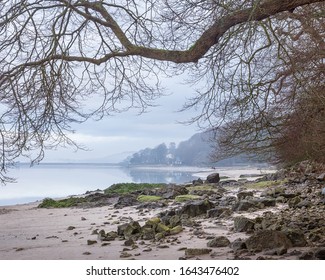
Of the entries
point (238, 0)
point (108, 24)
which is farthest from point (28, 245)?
point (238, 0)

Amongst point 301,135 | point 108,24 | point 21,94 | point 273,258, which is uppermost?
point 108,24

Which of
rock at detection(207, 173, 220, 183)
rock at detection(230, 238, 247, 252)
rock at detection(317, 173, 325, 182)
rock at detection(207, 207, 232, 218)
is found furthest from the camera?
rock at detection(207, 173, 220, 183)

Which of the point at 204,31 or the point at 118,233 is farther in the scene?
the point at 118,233

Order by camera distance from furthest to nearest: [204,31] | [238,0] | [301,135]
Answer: [301,135]
[204,31]
[238,0]

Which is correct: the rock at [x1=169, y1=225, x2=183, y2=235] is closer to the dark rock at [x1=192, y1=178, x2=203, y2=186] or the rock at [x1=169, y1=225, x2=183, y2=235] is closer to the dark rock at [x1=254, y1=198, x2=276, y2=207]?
the dark rock at [x1=254, y1=198, x2=276, y2=207]

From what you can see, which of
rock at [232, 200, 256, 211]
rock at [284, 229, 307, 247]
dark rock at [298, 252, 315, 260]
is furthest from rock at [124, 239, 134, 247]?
rock at [232, 200, 256, 211]

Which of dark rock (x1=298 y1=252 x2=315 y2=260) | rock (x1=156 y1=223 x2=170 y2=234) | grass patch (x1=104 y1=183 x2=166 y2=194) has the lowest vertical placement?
dark rock (x1=298 y1=252 x2=315 y2=260)

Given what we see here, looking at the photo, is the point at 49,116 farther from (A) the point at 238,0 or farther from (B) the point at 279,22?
(B) the point at 279,22

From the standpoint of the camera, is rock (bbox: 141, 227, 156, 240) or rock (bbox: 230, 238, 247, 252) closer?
rock (bbox: 230, 238, 247, 252)

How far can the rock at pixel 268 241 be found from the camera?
4637 mm

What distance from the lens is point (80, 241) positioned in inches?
250

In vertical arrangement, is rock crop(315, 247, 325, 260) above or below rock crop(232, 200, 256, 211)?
below

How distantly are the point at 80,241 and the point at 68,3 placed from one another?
290 cm

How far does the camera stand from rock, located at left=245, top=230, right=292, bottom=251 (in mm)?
4637
